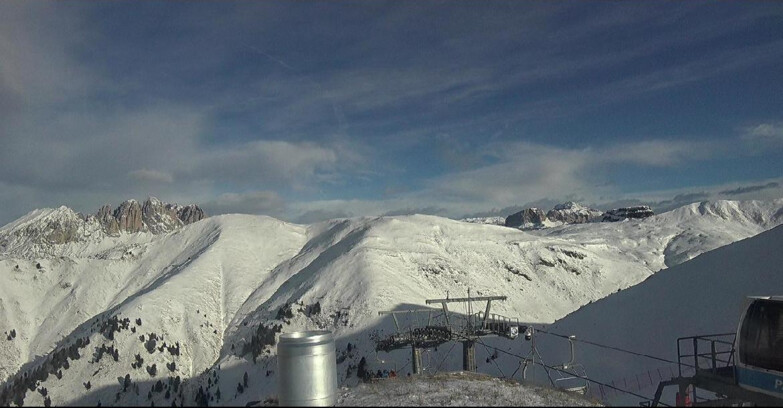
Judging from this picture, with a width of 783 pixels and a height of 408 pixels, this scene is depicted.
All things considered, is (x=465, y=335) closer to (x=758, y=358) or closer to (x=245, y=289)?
(x=758, y=358)

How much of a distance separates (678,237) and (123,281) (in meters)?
148

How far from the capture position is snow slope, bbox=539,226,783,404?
111 feet

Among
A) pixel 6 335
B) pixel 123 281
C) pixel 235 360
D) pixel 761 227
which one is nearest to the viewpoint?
pixel 235 360

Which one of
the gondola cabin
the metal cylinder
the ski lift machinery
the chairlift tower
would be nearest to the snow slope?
the chairlift tower

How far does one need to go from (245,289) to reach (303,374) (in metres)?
90.0

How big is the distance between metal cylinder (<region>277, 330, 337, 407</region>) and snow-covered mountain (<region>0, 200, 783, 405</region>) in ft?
104

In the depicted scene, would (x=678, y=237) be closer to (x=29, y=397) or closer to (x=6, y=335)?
(x=29, y=397)

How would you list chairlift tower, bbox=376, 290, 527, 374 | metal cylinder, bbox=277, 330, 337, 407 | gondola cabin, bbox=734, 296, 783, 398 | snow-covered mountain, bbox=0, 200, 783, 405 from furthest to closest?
snow-covered mountain, bbox=0, 200, 783, 405, chairlift tower, bbox=376, 290, 527, 374, gondola cabin, bbox=734, 296, 783, 398, metal cylinder, bbox=277, 330, 337, 407

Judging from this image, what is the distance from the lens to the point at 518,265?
10088 centimetres

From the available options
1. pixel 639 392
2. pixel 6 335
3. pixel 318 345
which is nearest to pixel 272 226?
pixel 6 335

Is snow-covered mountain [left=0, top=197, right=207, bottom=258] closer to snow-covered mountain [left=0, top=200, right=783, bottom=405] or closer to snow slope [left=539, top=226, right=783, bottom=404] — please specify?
snow-covered mountain [left=0, top=200, right=783, bottom=405]

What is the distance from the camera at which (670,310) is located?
3816cm

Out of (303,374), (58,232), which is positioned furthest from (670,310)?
(58,232)

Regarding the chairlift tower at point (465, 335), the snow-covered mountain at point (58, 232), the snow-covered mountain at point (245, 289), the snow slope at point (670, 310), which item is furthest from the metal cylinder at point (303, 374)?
the snow-covered mountain at point (58, 232)
